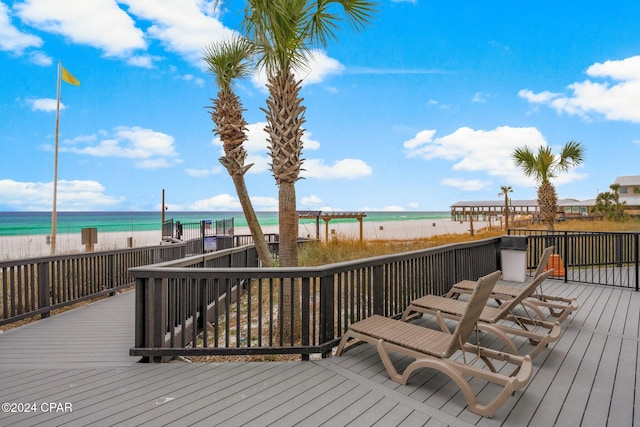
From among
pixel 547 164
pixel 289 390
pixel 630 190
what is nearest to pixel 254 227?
pixel 289 390

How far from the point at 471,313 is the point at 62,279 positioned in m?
5.86

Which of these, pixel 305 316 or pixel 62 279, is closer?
pixel 305 316

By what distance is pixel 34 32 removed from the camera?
25.3 metres

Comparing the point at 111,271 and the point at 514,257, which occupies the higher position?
the point at 514,257

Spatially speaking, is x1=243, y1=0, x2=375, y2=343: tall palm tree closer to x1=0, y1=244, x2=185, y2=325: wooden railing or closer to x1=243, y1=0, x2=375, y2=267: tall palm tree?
x1=243, y1=0, x2=375, y2=267: tall palm tree

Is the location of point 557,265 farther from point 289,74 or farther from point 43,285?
point 43,285

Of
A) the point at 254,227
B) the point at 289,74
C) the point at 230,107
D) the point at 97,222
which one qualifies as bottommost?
the point at 97,222

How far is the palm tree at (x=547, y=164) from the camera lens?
37.5 ft

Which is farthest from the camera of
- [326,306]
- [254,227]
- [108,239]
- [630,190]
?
[630,190]

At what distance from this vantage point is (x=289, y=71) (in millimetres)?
5199

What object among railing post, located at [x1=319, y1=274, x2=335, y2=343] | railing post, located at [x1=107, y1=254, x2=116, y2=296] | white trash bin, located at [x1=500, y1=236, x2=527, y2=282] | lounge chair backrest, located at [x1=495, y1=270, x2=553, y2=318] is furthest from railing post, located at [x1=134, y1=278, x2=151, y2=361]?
white trash bin, located at [x1=500, y1=236, x2=527, y2=282]

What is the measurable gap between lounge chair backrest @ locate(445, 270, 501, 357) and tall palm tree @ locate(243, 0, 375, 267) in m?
2.79

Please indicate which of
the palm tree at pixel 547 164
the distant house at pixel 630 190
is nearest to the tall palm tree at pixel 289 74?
the palm tree at pixel 547 164

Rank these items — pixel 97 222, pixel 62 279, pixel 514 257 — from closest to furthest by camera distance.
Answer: pixel 62 279 → pixel 514 257 → pixel 97 222
